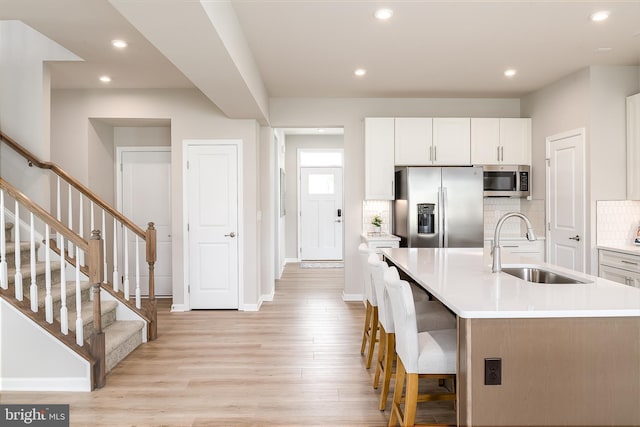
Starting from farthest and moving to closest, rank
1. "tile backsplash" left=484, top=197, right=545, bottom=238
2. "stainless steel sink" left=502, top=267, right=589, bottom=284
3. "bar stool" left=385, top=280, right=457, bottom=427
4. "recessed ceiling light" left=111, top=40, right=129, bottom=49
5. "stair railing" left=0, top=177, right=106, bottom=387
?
"tile backsplash" left=484, top=197, right=545, bottom=238
"recessed ceiling light" left=111, top=40, right=129, bottom=49
"stair railing" left=0, top=177, right=106, bottom=387
"stainless steel sink" left=502, top=267, right=589, bottom=284
"bar stool" left=385, top=280, right=457, bottom=427

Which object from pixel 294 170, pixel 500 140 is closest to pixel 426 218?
pixel 500 140

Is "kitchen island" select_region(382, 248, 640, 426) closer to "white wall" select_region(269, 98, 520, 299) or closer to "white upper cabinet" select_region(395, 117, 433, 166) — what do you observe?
"white upper cabinet" select_region(395, 117, 433, 166)

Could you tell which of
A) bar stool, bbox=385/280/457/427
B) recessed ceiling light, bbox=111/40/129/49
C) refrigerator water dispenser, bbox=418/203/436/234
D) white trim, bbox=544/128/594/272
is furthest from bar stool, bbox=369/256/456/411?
recessed ceiling light, bbox=111/40/129/49

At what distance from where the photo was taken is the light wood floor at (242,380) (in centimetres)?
263

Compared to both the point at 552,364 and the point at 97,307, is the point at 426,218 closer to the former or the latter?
the point at 552,364

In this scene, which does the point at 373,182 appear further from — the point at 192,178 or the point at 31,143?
the point at 31,143

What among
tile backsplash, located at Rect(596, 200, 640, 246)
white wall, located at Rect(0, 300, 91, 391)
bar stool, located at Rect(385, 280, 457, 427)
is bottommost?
white wall, located at Rect(0, 300, 91, 391)

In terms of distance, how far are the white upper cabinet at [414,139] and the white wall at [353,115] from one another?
0.34m

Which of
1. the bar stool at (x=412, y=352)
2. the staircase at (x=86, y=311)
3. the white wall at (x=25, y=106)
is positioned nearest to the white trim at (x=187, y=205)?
the staircase at (x=86, y=311)

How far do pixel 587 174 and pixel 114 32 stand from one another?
14.9ft

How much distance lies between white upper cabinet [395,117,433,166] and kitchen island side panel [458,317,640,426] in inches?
147

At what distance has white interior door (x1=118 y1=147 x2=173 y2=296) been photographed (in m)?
5.74

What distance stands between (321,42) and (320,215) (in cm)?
577

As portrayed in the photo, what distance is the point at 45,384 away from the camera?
3020 millimetres
